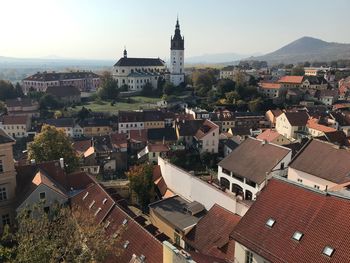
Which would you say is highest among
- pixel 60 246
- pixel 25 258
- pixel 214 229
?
pixel 25 258

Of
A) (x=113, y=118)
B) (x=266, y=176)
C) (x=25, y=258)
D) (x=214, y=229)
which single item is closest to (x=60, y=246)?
(x=25, y=258)

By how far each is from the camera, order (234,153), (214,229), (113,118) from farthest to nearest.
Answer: (113,118) < (234,153) < (214,229)

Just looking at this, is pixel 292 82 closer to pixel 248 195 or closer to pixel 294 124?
pixel 294 124

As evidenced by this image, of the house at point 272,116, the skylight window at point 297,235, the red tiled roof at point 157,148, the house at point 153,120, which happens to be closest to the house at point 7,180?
the skylight window at point 297,235

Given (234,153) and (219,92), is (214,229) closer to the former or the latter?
(234,153)

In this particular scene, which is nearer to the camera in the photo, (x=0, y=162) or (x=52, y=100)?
(x=0, y=162)

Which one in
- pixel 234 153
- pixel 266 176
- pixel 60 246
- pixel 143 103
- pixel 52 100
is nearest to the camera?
pixel 60 246

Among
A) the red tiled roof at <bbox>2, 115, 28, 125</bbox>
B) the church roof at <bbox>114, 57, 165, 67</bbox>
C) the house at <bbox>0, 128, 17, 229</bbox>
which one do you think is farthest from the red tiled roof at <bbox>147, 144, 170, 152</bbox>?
the church roof at <bbox>114, 57, 165, 67</bbox>
